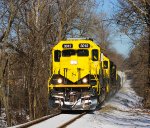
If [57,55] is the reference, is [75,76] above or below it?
below

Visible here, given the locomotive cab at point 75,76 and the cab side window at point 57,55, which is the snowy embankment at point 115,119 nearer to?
the locomotive cab at point 75,76

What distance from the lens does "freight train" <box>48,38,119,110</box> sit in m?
18.8

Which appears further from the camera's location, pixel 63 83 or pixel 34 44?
pixel 34 44

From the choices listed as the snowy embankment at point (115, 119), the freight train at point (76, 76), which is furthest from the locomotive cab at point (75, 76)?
the snowy embankment at point (115, 119)

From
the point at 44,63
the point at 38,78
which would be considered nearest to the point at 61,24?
the point at 44,63

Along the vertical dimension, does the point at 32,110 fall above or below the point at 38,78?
below

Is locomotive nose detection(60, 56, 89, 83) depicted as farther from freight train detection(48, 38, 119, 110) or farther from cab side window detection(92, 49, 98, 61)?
cab side window detection(92, 49, 98, 61)

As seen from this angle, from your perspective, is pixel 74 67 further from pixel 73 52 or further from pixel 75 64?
pixel 73 52

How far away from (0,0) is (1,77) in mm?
4888

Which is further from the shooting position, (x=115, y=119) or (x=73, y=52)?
(x=73, y=52)

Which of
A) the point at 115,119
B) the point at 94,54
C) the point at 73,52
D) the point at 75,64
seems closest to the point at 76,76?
the point at 75,64

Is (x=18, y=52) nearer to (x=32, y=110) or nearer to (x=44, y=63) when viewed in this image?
(x=44, y=63)

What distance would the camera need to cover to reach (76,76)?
1977cm

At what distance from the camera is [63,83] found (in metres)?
19.4
